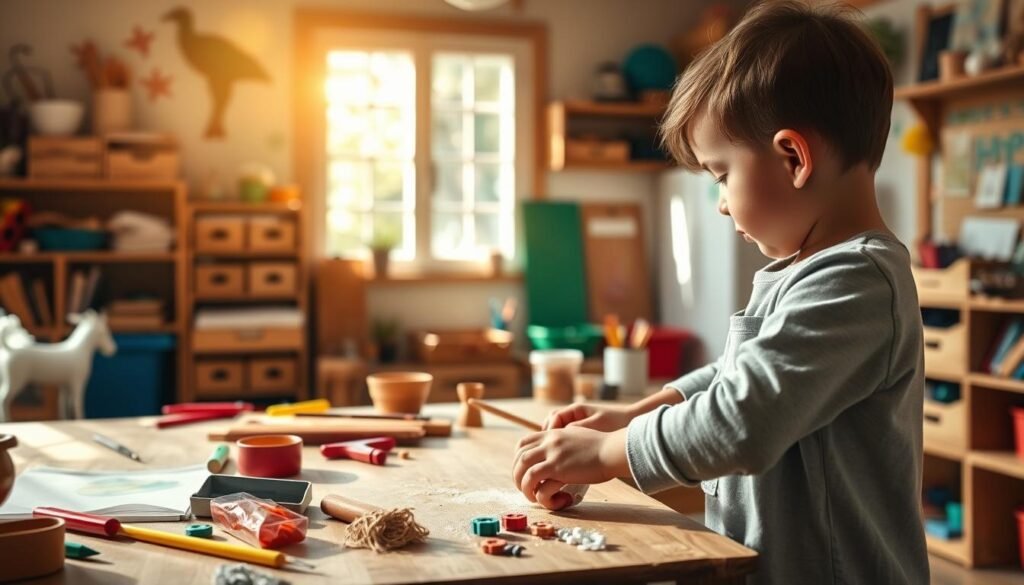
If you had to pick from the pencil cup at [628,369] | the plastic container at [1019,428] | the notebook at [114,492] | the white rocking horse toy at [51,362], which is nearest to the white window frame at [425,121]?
the white rocking horse toy at [51,362]

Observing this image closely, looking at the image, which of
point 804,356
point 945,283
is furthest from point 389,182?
point 804,356

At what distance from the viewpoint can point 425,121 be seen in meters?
4.96

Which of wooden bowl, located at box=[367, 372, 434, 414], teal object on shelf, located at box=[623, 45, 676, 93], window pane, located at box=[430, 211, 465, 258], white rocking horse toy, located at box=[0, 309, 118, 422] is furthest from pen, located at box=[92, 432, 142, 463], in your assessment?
teal object on shelf, located at box=[623, 45, 676, 93]

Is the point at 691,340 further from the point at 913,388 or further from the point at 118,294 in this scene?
the point at 913,388

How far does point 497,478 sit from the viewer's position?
4.77 feet

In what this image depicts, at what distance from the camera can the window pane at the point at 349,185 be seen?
489 centimetres

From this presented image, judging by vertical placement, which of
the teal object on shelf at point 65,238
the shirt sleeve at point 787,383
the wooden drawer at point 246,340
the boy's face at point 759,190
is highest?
the boy's face at point 759,190

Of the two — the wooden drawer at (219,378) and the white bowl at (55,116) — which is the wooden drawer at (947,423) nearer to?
the wooden drawer at (219,378)

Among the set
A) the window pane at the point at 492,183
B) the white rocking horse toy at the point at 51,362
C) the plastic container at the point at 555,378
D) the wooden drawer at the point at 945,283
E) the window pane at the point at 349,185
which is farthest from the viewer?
the window pane at the point at 492,183

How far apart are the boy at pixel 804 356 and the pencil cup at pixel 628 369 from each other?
47.8 inches

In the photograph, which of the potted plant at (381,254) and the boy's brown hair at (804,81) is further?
the potted plant at (381,254)

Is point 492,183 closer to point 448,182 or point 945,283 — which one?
point 448,182

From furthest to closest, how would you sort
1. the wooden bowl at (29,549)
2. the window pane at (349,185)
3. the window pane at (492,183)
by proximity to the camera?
the window pane at (492,183) < the window pane at (349,185) < the wooden bowl at (29,549)

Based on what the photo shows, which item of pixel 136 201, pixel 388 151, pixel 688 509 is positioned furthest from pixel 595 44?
pixel 688 509
